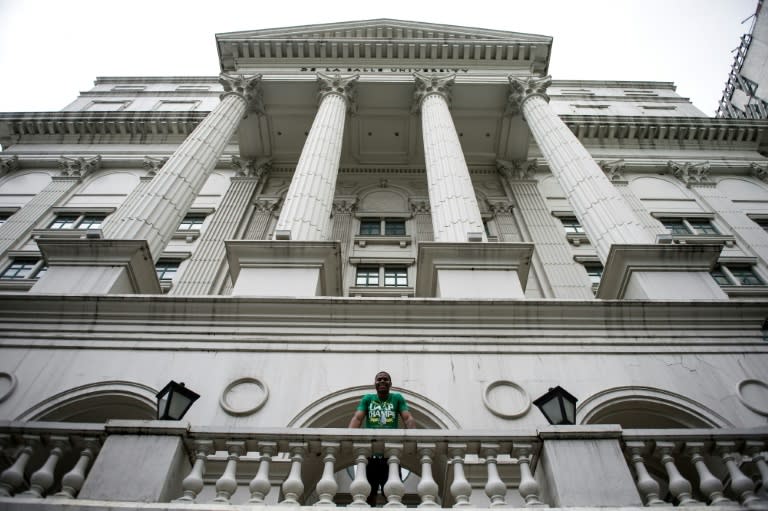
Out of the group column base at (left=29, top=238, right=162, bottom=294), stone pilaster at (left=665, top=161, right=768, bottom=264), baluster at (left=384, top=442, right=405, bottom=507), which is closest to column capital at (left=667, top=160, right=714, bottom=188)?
stone pilaster at (left=665, top=161, right=768, bottom=264)

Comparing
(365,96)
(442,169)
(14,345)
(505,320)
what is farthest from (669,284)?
(365,96)

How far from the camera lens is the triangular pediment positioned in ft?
80.7

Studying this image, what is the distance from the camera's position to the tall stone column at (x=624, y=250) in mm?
12344

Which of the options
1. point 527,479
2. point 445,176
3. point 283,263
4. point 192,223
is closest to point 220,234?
point 192,223

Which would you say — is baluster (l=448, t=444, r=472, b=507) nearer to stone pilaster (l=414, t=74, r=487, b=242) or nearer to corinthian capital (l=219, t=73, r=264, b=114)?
stone pilaster (l=414, t=74, r=487, b=242)

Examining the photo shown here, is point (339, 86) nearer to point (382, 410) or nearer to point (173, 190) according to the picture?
point (173, 190)

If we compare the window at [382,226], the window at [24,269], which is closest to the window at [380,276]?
the window at [382,226]

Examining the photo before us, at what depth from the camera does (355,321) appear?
1105 cm

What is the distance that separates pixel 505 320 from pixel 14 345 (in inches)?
399

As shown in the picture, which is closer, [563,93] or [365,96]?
[365,96]

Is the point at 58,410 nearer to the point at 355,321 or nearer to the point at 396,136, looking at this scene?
the point at 355,321

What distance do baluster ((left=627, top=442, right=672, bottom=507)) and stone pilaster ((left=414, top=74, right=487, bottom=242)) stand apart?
7.51 meters

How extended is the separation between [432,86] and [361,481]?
63.6ft

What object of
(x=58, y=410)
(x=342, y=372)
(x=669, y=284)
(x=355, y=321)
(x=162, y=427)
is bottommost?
(x=162, y=427)
